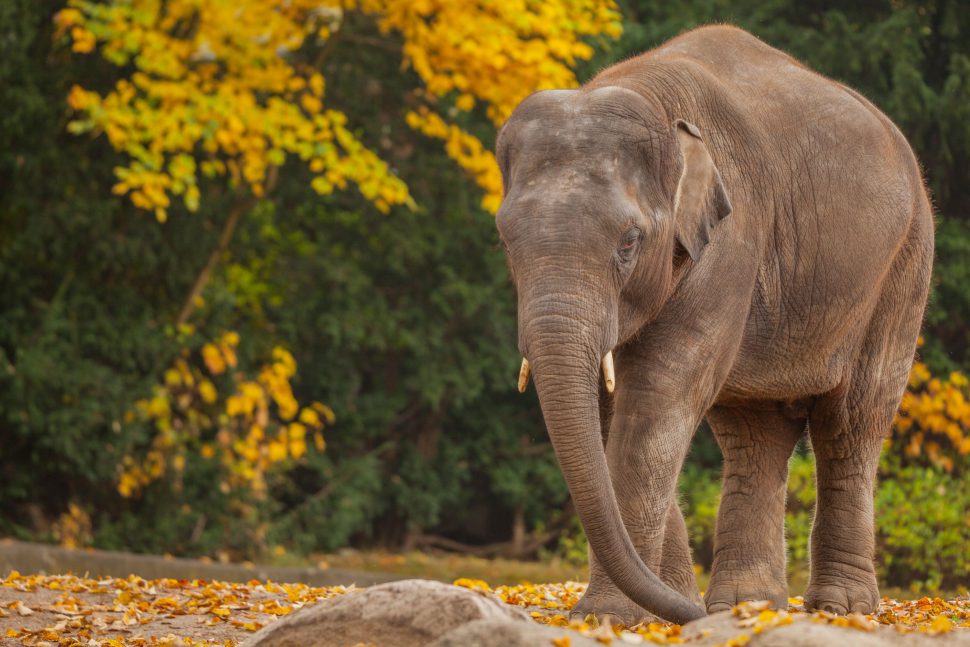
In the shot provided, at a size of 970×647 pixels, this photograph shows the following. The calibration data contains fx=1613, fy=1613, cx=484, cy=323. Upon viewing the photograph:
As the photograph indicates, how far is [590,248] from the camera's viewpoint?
534 cm

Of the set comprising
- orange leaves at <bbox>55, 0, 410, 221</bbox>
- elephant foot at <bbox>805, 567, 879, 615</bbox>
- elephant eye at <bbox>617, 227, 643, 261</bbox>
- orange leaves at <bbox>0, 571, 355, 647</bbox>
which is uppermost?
orange leaves at <bbox>55, 0, 410, 221</bbox>

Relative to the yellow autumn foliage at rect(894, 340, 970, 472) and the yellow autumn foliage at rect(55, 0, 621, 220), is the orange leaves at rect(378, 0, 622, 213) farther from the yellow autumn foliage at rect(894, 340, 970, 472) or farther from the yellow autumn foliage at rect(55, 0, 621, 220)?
the yellow autumn foliage at rect(894, 340, 970, 472)

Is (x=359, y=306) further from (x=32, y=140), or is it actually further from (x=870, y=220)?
(x=870, y=220)

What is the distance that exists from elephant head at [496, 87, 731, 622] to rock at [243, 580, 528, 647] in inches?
24.1

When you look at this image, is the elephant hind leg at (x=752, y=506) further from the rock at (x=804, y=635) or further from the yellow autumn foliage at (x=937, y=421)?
the yellow autumn foliage at (x=937, y=421)

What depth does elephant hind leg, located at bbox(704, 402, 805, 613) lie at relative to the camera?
698cm

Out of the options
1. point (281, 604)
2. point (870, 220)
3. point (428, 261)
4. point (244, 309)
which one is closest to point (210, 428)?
point (244, 309)

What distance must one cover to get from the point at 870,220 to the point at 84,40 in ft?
23.2

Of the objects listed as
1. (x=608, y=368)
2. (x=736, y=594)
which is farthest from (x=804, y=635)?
(x=736, y=594)

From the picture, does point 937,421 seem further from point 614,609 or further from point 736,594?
point 614,609

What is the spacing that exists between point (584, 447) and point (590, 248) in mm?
657

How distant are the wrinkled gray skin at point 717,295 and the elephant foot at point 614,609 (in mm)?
12

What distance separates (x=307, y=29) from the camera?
500 inches

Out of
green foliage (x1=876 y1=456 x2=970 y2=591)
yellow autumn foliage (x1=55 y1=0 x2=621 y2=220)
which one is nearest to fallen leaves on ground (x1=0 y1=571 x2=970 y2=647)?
green foliage (x1=876 y1=456 x2=970 y2=591)
